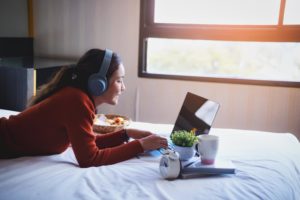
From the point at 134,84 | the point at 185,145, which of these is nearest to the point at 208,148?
the point at 185,145

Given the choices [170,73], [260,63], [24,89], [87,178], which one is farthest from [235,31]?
[87,178]

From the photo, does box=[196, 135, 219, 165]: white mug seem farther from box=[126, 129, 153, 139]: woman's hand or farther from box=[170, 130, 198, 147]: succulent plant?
box=[126, 129, 153, 139]: woman's hand

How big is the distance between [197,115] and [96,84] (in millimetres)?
538

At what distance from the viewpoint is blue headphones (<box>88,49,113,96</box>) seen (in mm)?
1221

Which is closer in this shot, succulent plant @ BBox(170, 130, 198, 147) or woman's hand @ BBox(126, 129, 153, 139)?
succulent plant @ BBox(170, 130, 198, 147)

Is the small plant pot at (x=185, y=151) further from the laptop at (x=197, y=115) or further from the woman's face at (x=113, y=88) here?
the woman's face at (x=113, y=88)

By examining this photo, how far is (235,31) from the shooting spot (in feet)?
8.41

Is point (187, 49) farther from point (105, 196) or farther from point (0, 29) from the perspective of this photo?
point (105, 196)

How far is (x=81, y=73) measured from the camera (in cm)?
126

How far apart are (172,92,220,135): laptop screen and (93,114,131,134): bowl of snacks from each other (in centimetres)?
29

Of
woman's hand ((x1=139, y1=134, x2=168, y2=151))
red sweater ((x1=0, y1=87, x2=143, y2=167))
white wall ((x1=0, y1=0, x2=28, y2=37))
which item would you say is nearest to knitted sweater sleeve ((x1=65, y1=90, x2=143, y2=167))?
red sweater ((x1=0, y1=87, x2=143, y2=167))

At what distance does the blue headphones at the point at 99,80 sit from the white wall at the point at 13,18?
1971mm

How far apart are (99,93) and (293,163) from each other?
833 millimetres

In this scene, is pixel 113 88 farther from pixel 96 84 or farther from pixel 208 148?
pixel 208 148
